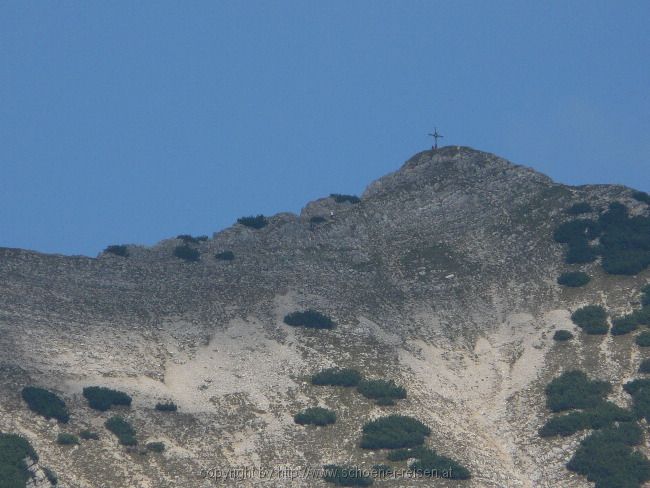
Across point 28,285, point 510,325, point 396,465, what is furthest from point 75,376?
point 510,325

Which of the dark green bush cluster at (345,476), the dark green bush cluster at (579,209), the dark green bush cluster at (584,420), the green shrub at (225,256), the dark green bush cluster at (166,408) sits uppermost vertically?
the dark green bush cluster at (579,209)

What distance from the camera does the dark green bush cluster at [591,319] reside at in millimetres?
Answer: 87625

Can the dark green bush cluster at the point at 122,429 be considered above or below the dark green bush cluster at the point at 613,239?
below

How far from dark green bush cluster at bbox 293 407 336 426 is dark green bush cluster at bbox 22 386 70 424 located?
13.2 m

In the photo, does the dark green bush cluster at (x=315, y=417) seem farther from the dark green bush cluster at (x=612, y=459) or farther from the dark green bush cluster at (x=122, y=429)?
the dark green bush cluster at (x=612, y=459)

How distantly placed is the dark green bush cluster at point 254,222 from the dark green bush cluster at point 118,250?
10968 millimetres

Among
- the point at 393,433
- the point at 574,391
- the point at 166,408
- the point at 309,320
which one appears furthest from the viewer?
the point at 309,320

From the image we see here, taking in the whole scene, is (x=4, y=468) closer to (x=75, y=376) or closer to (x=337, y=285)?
(x=75, y=376)

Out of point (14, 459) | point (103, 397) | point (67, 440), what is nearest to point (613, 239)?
point (103, 397)

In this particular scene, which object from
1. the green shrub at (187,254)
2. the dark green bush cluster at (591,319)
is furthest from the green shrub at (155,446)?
the dark green bush cluster at (591,319)

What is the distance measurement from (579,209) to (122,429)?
4665cm

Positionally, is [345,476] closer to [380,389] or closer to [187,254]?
[380,389]

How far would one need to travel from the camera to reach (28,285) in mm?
91250

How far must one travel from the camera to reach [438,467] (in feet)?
235
